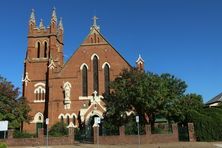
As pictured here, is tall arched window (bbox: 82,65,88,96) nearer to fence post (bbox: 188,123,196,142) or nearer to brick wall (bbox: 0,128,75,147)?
brick wall (bbox: 0,128,75,147)

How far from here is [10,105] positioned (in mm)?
48594

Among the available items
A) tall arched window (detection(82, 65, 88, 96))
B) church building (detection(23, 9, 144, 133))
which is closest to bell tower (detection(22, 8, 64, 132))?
church building (detection(23, 9, 144, 133))

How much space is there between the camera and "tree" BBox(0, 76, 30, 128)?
47.3m

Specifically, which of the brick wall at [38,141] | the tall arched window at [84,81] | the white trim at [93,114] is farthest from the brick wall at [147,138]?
the tall arched window at [84,81]

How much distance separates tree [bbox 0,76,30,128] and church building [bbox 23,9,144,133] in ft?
20.6

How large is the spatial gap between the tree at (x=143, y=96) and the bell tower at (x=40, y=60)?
17377 mm

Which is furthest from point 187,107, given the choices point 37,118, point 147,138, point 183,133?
point 37,118

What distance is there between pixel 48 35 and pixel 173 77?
26.5m

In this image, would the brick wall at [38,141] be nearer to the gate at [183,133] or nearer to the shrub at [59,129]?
the shrub at [59,129]

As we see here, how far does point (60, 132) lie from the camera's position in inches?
1864

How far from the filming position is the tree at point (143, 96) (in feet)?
132

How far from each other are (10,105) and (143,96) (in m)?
19.1

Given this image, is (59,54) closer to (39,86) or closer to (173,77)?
(39,86)

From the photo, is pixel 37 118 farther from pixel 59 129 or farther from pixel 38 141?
pixel 38 141
